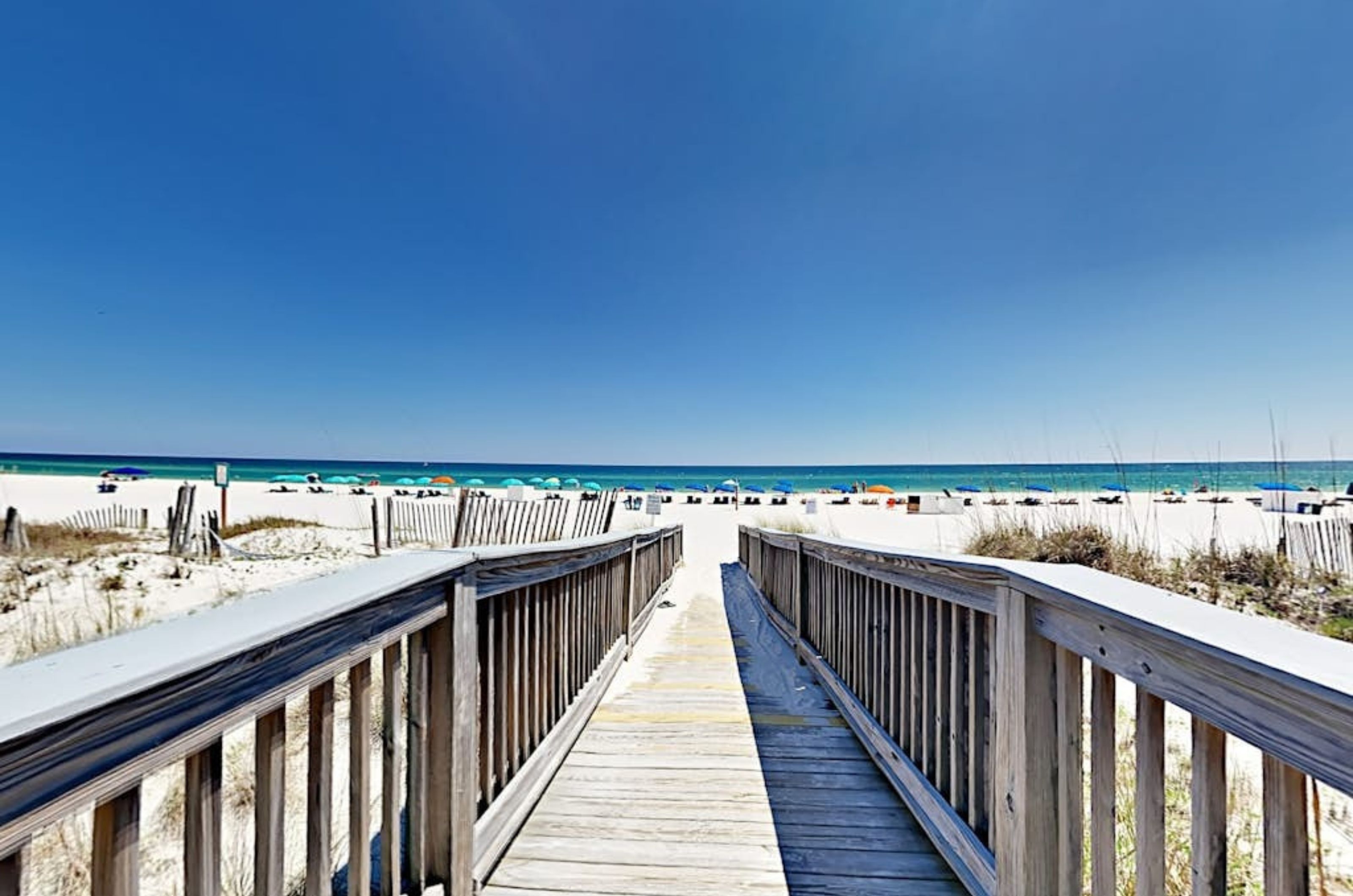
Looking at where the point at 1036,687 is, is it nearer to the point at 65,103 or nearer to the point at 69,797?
the point at 69,797

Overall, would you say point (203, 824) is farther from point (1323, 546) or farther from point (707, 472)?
point (707, 472)

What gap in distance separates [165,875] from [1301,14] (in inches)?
438

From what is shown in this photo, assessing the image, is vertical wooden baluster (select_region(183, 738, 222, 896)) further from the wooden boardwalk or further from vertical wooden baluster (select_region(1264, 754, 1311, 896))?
vertical wooden baluster (select_region(1264, 754, 1311, 896))

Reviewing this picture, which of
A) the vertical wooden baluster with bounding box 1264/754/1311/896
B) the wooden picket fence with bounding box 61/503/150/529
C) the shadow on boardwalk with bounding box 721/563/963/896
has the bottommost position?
the shadow on boardwalk with bounding box 721/563/963/896

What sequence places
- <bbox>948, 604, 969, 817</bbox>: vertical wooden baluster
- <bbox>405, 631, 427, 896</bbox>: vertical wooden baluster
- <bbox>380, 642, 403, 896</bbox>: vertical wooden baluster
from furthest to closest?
<bbox>948, 604, 969, 817</bbox>: vertical wooden baluster → <bbox>405, 631, 427, 896</bbox>: vertical wooden baluster → <bbox>380, 642, 403, 896</bbox>: vertical wooden baluster

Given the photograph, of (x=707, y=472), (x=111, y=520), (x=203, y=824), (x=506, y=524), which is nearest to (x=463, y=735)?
(x=203, y=824)

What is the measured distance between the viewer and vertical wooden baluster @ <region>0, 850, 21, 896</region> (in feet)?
1.92

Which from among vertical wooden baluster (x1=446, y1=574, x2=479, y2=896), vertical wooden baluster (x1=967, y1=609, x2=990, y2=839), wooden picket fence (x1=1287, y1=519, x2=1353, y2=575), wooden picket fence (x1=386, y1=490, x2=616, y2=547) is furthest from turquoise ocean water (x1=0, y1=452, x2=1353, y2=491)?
vertical wooden baluster (x1=446, y1=574, x2=479, y2=896)

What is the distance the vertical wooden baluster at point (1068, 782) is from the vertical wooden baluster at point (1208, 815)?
0.42m

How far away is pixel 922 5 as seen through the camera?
6520mm

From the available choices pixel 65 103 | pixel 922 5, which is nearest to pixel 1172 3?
pixel 922 5

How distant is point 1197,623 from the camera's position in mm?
941

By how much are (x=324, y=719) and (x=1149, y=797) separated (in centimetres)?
168

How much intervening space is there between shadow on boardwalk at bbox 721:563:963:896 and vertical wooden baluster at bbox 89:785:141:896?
6.27ft
